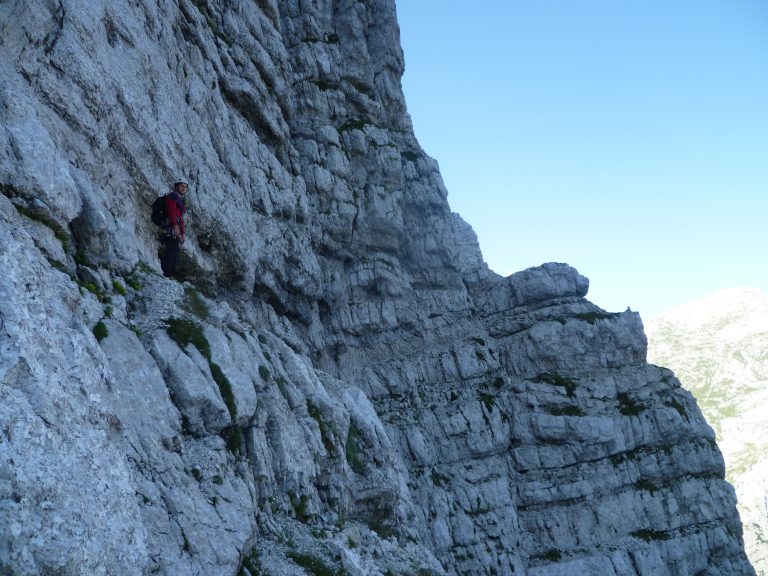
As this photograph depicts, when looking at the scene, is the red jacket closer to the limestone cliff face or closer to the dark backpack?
the dark backpack

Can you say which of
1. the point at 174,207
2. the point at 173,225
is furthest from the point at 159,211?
the point at 173,225

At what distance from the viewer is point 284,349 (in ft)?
101

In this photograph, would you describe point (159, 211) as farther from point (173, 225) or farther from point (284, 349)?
point (284, 349)

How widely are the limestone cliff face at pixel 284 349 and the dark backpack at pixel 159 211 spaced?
67 cm

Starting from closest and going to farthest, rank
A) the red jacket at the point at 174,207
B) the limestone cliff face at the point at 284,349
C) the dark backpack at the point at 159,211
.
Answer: the limestone cliff face at the point at 284,349
the red jacket at the point at 174,207
the dark backpack at the point at 159,211

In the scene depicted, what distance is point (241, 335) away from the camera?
2562 cm

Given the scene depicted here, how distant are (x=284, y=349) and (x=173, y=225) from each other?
8.84 m

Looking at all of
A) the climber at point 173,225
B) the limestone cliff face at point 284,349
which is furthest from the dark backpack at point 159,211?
the limestone cliff face at point 284,349

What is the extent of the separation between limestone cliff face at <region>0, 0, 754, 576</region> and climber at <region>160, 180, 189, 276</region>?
3.14 ft

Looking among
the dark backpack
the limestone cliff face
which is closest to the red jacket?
the dark backpack

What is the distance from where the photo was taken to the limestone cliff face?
509 inches

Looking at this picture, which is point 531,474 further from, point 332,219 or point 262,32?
point 262,32

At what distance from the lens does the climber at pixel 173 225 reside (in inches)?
1025

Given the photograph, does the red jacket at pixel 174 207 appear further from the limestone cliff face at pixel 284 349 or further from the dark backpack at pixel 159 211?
the limestone cliff face at pixel 284 349
